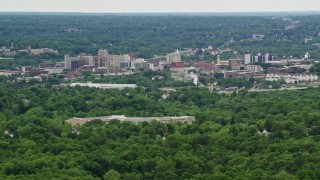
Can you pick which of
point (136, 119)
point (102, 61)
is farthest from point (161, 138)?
point (102, 61)

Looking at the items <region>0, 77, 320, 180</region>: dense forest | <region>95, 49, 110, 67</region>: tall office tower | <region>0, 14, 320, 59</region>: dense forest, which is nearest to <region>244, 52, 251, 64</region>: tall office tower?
<region>0, 14, 320, 59</region>: dense forest

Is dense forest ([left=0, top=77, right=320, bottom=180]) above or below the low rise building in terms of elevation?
above

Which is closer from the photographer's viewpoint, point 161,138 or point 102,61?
point 161,138

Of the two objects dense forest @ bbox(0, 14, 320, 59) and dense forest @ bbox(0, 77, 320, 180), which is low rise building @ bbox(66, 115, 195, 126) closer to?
dense forest @ bbox(0, 77, 320, 180)

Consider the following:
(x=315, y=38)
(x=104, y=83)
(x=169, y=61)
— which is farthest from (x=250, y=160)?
(x=315, y=38)

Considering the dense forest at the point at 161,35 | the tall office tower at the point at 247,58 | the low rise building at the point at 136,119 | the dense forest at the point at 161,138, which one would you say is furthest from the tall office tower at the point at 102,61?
the low rise building at the point at 136,119

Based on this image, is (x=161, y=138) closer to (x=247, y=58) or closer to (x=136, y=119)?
(x=136, y=119)
